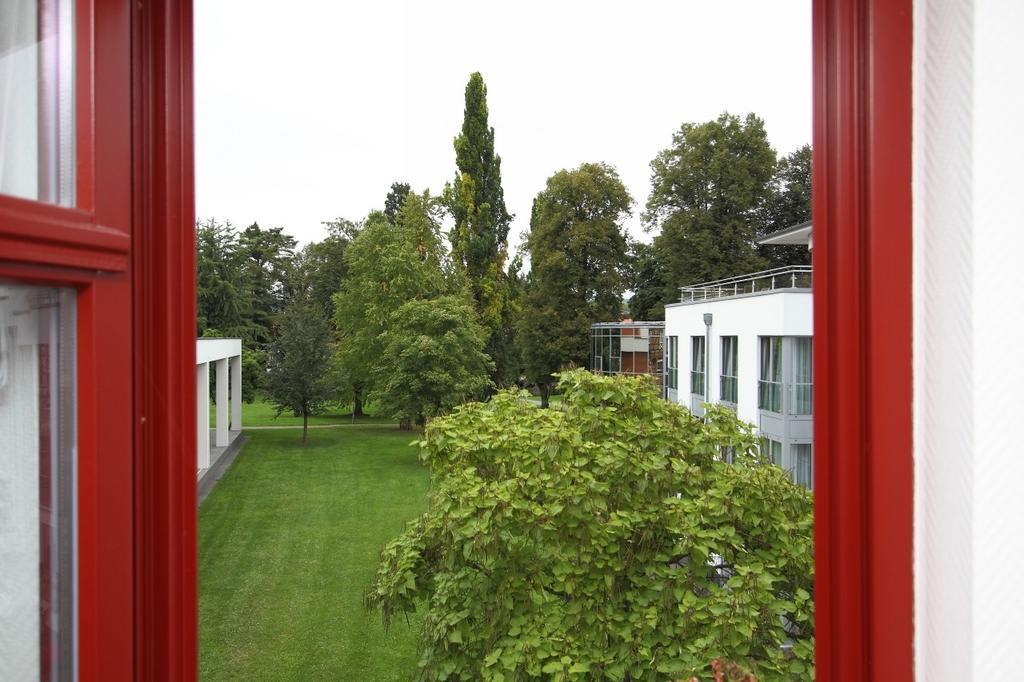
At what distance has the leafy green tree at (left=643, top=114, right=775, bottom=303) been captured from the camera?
18016mm

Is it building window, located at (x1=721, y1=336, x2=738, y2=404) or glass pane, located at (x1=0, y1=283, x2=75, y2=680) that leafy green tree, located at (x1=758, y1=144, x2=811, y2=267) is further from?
glass pane, located at (x1=0, y1=283, x2=75, y2=680)

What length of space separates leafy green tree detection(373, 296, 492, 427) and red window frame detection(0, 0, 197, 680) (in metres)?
14.6

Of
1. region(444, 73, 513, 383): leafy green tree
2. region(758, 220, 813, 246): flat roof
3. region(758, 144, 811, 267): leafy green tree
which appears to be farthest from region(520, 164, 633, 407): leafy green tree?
region(758, 220, 813, 246): flat roof

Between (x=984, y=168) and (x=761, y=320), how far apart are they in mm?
8341

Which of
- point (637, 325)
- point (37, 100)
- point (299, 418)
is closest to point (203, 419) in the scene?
point (637, 325)

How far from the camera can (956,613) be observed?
773 mm

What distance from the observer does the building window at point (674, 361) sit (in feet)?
39.1

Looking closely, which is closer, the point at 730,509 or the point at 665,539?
the point at 730,509

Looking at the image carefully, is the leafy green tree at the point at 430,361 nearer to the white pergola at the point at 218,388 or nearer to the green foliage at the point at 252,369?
the green foliage at the point at 252,369

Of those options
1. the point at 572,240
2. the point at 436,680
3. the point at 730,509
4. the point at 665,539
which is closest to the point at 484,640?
the point at 436,680

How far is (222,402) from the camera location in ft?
49.6

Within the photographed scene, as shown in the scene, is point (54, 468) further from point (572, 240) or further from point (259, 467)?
point (572, 240)

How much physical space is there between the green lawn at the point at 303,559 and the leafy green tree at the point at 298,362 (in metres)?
1.37

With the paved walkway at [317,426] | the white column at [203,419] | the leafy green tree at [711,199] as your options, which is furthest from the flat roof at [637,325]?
the white column at [203,419]
